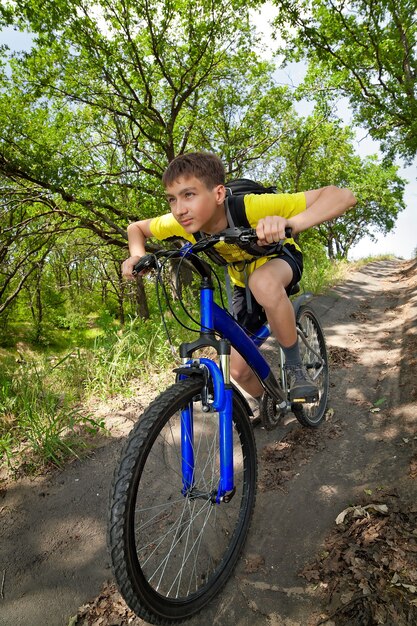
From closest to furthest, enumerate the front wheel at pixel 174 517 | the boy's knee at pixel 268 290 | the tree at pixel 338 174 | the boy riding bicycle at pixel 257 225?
the front wheel at pixel 174 517, the boy riding bicycle at pixel 257 225, the boy's knee at pixel 268 290, the tree at pixel 338 174

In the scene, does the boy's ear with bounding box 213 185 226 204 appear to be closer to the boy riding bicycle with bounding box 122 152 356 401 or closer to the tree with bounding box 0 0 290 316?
the boy riding bicycle with bounding box 122 152 356 401

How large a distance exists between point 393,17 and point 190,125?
626cm

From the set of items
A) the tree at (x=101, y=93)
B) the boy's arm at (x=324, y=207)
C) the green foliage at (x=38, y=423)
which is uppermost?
the tree at (x=101, y=93)

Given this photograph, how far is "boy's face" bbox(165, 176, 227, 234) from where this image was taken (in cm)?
197

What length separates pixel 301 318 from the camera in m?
3.32

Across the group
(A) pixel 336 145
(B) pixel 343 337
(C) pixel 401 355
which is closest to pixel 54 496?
(C) pixel 401 355

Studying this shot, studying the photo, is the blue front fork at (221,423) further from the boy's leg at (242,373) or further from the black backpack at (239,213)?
the boy's leg at (242,373)

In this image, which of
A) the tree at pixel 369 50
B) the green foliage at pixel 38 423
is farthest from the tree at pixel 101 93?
the green foliage at pixel 38 423

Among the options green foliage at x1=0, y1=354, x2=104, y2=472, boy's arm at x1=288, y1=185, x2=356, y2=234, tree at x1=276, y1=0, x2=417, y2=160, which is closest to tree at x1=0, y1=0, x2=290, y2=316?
tree at x1=276, y1=0, x2=417, y2=160

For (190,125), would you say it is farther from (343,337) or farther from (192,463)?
(192,463)

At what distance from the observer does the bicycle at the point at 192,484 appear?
145cm

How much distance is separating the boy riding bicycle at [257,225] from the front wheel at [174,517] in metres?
0.76

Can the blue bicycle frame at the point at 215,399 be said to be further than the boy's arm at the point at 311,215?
Yes

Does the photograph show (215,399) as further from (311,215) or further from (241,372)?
(241,372)
